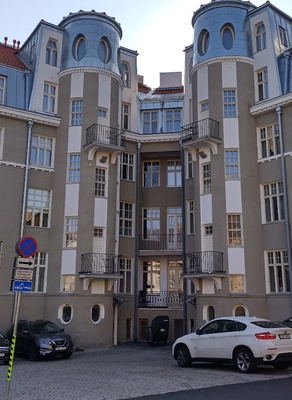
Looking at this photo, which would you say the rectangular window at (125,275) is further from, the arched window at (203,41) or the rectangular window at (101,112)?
the arched window at (203,41)

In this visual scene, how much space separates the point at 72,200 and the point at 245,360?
545 inches

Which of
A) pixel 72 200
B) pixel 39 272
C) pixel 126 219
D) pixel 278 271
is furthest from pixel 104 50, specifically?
pixel 278 271

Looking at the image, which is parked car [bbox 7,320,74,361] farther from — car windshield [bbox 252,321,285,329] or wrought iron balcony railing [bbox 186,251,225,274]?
car windshield [bbox 252,321,285,329]

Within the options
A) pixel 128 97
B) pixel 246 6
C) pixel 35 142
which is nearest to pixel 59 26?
pixel 128 97

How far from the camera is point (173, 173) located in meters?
29.3

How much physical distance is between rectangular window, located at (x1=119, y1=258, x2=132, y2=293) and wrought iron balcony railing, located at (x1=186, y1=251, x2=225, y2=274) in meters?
4.92

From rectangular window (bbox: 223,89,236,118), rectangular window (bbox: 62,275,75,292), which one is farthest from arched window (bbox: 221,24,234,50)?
rectangular window (bbox: 62,275,75,292)

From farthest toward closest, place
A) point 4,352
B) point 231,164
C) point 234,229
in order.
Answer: point 231,164, point 234,229, point 4,352

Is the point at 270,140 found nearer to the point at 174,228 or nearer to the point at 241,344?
the point at 174,228

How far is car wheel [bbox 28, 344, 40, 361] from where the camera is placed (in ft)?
58.8

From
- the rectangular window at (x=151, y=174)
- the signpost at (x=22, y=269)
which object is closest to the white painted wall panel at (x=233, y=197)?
the rectangular window at (x=151, y=174)

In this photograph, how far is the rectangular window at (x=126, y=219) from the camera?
27469 millimetres

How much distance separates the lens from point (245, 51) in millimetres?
25078

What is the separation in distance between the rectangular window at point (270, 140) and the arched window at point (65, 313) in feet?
41.7
